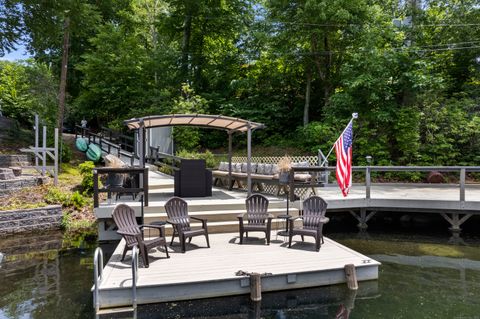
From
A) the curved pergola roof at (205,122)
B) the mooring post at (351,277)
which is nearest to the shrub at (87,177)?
the curved pergola roof at (205,122)

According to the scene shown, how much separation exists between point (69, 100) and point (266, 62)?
12.5m

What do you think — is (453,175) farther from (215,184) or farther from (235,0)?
(235,0)

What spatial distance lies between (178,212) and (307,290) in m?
2.57

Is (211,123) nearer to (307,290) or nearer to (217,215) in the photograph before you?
(217,215)

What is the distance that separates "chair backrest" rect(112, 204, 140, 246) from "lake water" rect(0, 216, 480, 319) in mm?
967

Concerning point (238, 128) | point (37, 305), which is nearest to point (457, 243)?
point (238, 128)

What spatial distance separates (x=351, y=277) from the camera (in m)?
5.19

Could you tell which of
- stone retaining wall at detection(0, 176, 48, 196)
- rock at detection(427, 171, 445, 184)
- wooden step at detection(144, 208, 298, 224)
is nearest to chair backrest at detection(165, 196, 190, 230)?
wooden step at detection(144, 208, 298, 224)

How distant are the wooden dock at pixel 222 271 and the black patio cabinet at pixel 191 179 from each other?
2.73m

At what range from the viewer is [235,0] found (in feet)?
68.3

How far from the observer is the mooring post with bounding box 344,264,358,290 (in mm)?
5175

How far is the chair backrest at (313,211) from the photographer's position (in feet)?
21.2

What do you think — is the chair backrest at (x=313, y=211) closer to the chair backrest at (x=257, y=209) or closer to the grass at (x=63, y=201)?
the chair backrest at (x=257, y=209)

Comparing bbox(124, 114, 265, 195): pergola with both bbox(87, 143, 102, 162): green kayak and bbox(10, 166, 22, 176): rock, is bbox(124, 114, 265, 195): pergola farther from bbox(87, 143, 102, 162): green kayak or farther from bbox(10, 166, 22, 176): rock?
bbox(87, 143, 102, 162): green kayak
